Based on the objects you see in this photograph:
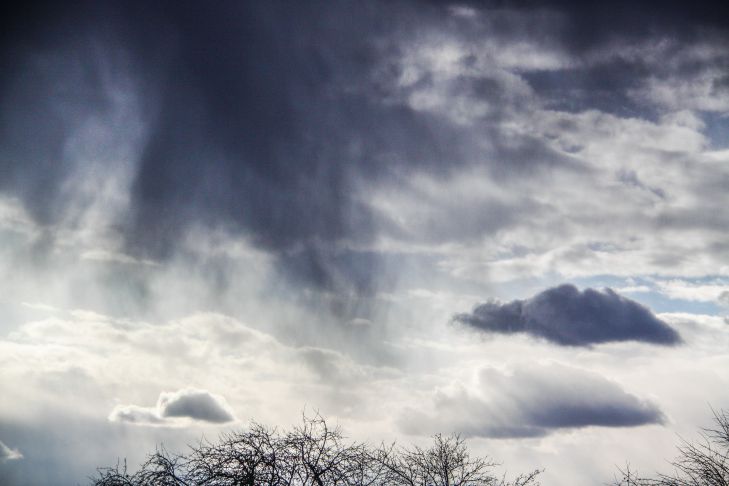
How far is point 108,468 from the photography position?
20.5m

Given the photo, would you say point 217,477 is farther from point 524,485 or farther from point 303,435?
point 524,485

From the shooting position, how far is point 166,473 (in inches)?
790

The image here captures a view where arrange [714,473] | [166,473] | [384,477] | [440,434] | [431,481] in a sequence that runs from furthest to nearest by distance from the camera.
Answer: [440,434] < [431,481] < [384,477] < [714,473] < [166,473]

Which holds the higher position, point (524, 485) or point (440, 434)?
point (440, 434)

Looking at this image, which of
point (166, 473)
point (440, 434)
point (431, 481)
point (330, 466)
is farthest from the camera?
point (440, 434)

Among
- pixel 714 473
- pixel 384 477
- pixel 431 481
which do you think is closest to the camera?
pixel 714 473

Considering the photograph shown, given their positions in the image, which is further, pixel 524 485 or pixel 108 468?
pixel 524 485

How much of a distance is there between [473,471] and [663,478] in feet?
35.8

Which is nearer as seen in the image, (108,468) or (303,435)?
(108,468)

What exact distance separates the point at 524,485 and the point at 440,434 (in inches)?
235

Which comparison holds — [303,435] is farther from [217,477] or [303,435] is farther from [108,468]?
[108,468]

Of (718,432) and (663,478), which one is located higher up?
(718,432)

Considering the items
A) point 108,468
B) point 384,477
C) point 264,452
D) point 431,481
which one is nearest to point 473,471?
point 431,481

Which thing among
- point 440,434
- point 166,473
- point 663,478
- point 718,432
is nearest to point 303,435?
point 166,473
